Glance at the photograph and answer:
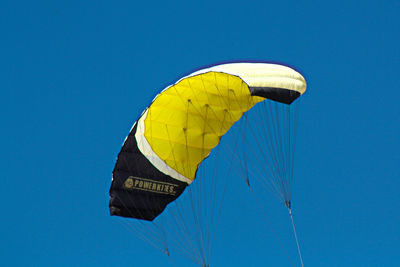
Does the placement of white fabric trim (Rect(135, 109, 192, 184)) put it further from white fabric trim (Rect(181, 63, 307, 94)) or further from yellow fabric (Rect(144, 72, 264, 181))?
white fabric trim (Rect(181, 63, 307, 94))

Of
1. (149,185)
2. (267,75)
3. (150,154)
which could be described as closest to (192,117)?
(150,154)

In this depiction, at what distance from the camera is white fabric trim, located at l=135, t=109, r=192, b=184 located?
37969 mm

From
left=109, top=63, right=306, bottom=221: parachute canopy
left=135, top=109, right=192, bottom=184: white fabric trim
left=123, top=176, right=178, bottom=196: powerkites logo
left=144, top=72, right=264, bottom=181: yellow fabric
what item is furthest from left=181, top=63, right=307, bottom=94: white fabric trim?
Result: left=123, top=176, right=178, bottom=196: powerkites logo

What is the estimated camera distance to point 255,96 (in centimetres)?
3647

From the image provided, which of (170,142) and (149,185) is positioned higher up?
(170,142)

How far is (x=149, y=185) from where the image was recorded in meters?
38.3

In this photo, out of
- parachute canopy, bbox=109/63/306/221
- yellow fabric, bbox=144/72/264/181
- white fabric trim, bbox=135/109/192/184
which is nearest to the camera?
yellow fabric, bbox=144/72/264/181

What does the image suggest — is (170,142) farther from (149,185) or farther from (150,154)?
(149,185)

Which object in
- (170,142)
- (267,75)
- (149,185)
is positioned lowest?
(149,185)

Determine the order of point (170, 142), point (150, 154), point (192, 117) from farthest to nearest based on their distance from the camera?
point (170, 142) < point (150, 154) < point (192, 117)

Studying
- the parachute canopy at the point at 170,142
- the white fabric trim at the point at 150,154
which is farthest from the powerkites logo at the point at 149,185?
the white fabric trim at the point at 150,154

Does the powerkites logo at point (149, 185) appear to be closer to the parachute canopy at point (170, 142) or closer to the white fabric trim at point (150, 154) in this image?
the parachute canopy at point (170, 142)

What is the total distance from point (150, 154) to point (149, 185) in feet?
4.41

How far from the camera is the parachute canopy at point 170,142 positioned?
37031 millimetres
